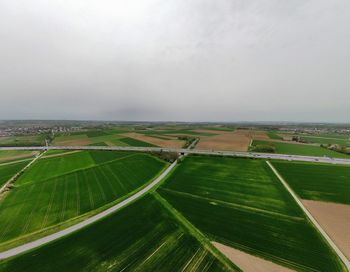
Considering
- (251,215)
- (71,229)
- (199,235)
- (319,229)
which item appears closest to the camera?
(199,235)

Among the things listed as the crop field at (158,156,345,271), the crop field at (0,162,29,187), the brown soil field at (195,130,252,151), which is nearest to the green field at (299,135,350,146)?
the brown soil field at (195,130,252,151)

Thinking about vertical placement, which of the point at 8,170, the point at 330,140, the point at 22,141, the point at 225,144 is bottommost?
the point at 8,170

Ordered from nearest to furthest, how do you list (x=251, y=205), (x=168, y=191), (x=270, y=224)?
(x=270, y=224)
(x=251, y=205)
(x=168, y=191)

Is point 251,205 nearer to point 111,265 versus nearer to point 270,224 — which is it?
point 270,224

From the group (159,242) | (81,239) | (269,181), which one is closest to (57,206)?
(81,239)

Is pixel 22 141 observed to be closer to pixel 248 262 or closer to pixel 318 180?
pixel 248 262

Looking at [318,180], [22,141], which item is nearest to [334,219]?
[318,180]

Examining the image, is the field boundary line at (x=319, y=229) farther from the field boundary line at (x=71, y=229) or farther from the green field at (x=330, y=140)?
the green field at (x=330, y=140)
